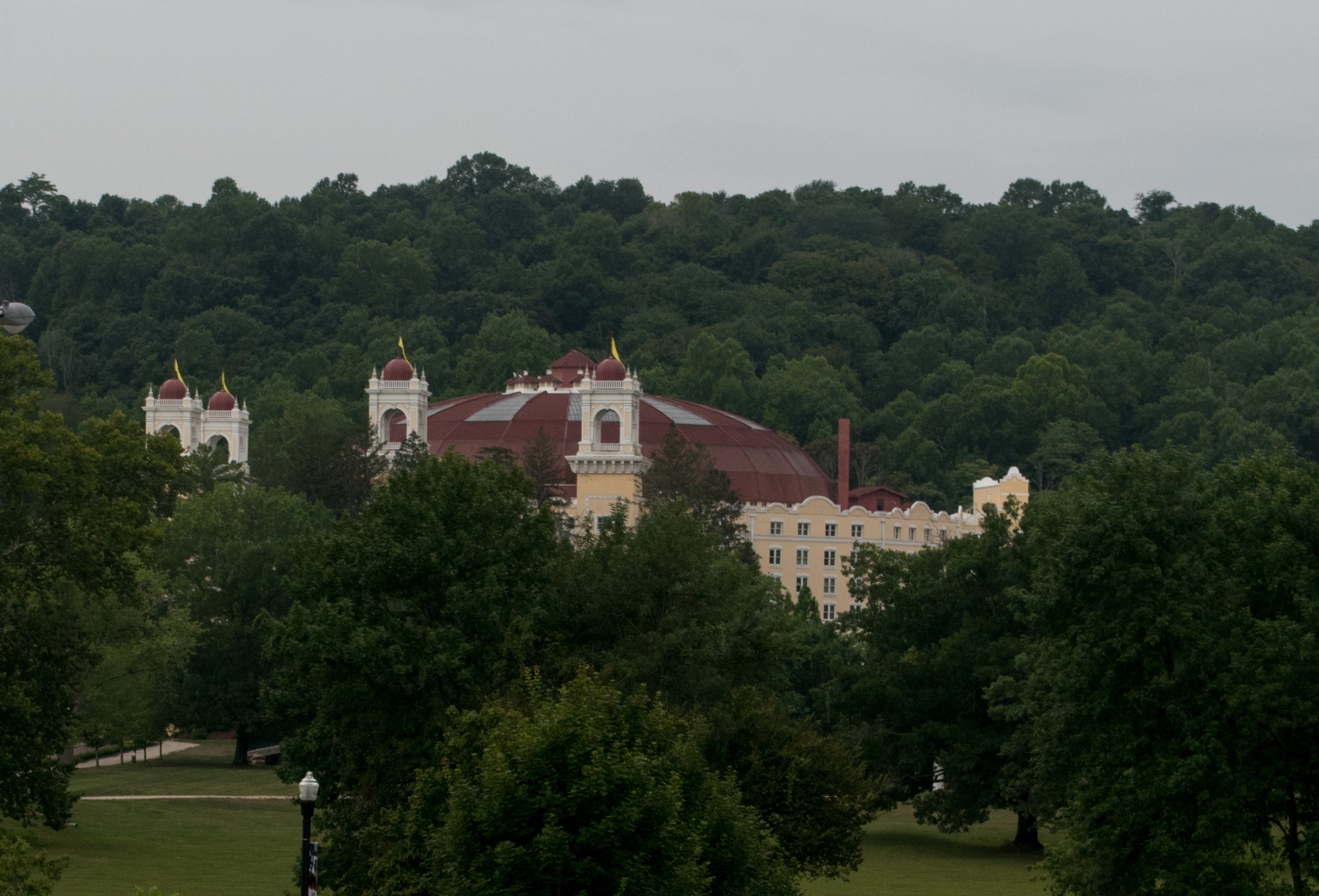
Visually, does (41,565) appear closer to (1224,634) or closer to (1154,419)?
(1224,634)

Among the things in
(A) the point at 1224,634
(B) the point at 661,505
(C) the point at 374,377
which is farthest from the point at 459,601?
(C) the point at 374,377

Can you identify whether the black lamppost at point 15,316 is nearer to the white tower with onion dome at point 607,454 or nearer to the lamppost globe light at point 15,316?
the lamppost globe light at point 15,316

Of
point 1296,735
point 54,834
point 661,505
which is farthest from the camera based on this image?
point 54,834

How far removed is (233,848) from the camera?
60.0 m

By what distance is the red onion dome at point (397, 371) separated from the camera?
5217 inches

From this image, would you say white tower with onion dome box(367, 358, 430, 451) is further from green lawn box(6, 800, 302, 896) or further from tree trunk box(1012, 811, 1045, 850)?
tree trunk box(1012, 811, 1045, 850)

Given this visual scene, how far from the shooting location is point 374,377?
132 m

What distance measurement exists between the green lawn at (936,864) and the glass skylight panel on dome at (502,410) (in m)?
70.4

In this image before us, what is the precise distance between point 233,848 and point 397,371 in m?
75.0

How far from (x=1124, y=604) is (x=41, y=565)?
2435 centimetres

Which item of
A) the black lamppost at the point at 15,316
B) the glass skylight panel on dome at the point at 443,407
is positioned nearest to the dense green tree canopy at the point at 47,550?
the black lamppost at the point at 15,316

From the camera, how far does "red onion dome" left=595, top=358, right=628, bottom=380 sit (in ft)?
421

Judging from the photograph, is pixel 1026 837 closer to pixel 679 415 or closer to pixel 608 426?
pixel 608 426

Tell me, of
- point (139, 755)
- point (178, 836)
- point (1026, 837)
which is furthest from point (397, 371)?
point (1026, 837)
